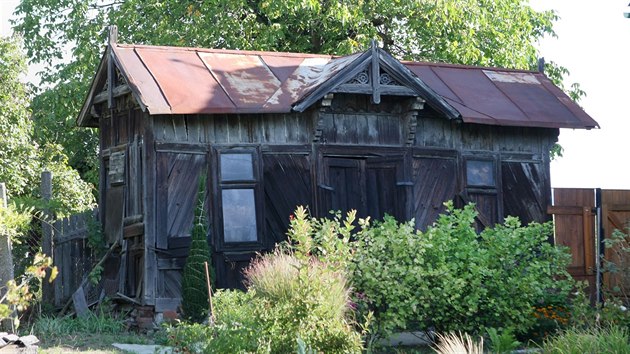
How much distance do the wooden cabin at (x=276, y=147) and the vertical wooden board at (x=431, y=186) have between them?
0.09ft

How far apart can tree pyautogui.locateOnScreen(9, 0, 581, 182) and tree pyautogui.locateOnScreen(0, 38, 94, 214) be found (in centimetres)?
143

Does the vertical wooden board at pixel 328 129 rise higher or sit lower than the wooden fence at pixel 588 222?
higher

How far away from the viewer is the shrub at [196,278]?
16578mm

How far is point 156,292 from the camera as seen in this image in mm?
17328

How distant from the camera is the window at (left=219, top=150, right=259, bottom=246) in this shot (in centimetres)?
1789

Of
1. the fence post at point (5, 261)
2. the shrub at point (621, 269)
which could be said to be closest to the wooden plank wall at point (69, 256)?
the fence post at point (5, 261)

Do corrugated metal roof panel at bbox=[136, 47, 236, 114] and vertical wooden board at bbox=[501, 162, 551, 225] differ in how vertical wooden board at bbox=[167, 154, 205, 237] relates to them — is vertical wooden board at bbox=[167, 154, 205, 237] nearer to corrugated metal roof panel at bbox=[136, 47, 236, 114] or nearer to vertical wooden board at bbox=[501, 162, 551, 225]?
corrugated metal roof panel at bbox=[136, 47, 236, 114]

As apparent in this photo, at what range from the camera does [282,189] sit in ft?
60.0

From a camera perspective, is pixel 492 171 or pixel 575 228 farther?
pixel 492 171

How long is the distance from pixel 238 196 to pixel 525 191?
6.15 metres

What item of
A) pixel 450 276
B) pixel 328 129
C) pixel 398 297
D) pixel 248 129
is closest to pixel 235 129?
pixel 248 129

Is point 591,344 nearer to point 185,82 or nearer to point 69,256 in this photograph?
point 185,82

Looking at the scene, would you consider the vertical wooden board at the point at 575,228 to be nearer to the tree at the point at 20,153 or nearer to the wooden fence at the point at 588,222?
the wooden fence at the point at 588,222

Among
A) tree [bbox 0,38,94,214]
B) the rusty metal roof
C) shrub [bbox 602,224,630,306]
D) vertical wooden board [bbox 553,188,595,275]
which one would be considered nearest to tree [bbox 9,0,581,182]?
tree [bbox 0,38,94,214]
